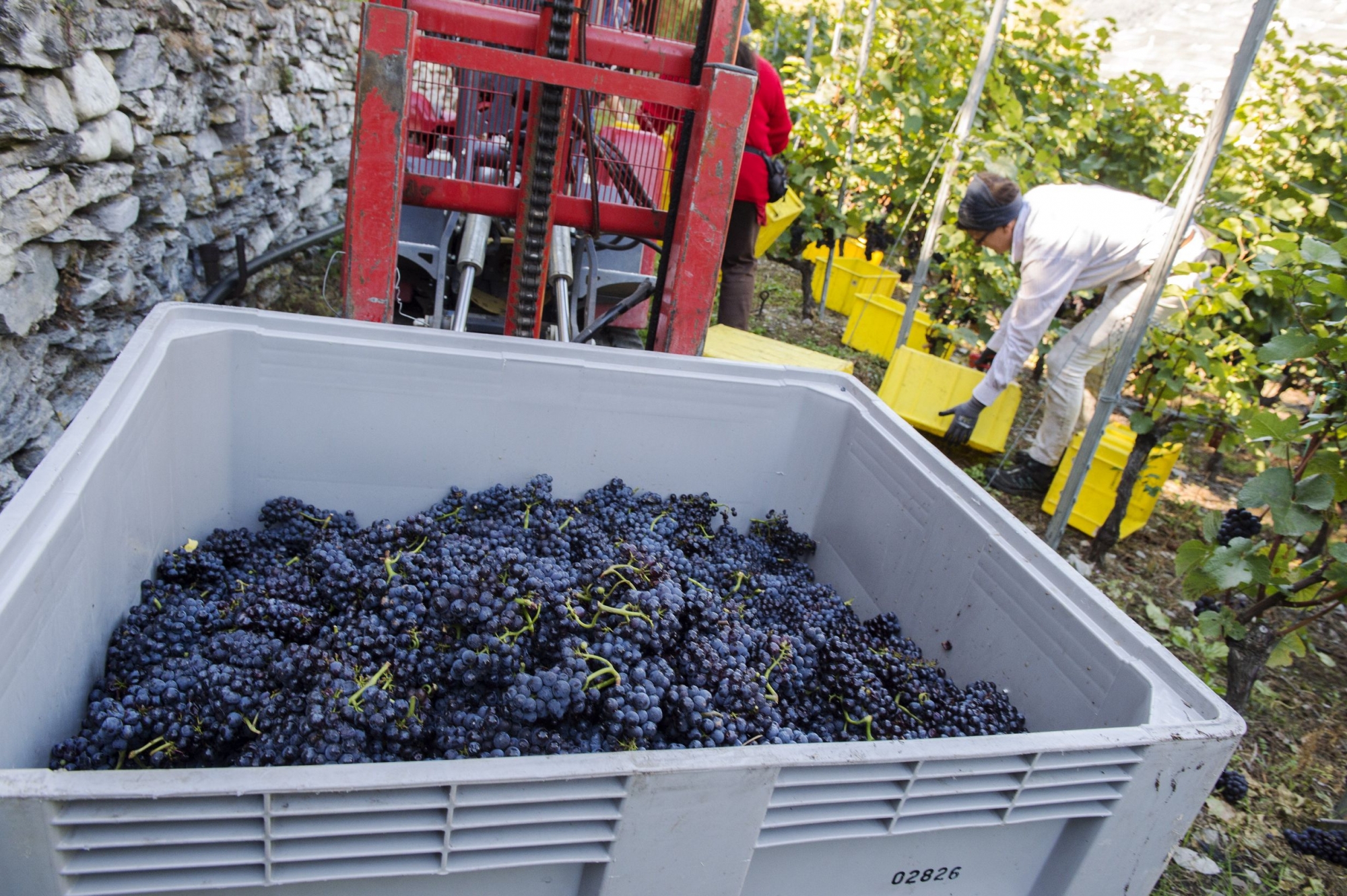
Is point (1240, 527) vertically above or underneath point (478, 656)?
underneath

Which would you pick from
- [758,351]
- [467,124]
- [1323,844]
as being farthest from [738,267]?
[1323,844]

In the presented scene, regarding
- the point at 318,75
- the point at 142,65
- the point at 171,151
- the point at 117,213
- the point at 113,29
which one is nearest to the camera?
the point at 113,29

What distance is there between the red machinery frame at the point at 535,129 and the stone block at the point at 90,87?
0.91 metres

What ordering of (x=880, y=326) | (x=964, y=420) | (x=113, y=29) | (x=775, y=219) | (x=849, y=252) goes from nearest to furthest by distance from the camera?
(x=113, y=29) < (x=964, y=420) < (x=775, y=219) < (x=880, y=326) < (x=849, y=252)

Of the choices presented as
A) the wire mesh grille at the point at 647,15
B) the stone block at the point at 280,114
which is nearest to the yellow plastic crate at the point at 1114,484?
the wire mesh grille at the point at 647,15

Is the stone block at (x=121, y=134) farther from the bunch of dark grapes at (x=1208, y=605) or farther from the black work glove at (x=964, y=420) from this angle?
the bunch of dark grapes at (x=1208, y=605)

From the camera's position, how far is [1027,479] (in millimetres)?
4145

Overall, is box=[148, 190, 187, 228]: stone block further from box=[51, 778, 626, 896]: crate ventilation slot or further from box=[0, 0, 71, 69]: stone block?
box=[51, 778, 626, 896]: crate ventilation slot

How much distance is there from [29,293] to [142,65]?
981 millimetres

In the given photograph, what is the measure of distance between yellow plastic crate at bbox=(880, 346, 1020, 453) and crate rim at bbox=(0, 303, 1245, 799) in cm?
213

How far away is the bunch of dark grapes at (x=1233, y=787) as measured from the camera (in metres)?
2.30

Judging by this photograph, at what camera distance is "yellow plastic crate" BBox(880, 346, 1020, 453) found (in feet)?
13.1

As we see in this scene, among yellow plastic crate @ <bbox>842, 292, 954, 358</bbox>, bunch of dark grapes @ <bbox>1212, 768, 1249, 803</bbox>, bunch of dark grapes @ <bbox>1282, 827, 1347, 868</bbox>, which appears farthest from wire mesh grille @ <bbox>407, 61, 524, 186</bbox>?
yellow plastic crate @ <bbox>842, 292, 954, 358</bbox>

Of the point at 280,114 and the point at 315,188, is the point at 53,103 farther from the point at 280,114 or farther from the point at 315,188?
the point at 315,188
